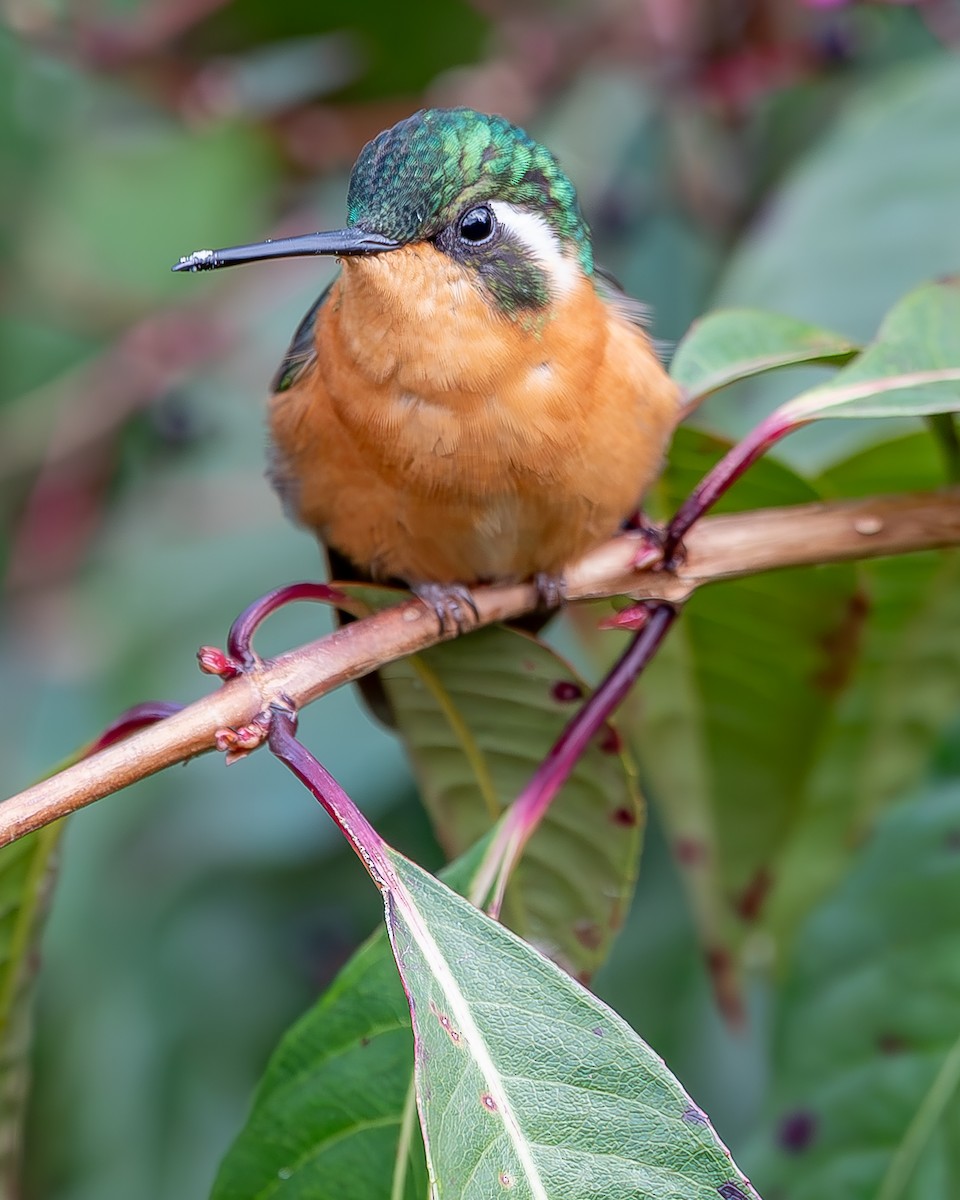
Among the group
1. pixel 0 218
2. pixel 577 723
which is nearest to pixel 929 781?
pixel 577 723

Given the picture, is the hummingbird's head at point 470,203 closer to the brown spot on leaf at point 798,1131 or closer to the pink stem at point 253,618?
the pink stem at point 253,618

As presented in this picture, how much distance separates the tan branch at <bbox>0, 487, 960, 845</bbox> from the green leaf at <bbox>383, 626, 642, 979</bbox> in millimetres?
84

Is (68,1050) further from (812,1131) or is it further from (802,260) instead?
(802,260)

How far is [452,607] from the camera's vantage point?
1666 mm

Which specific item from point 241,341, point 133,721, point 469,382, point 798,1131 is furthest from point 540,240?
point 241,341

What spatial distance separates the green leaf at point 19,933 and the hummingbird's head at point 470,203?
2.30 ft

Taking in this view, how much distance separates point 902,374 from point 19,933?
3.62 feet

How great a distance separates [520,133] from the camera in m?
1.89

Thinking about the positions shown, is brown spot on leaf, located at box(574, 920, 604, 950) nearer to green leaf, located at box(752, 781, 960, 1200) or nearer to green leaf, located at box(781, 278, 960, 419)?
green leaf, located at box(752, 781, 960, 1200)

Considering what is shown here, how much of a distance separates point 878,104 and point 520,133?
3.65 ft

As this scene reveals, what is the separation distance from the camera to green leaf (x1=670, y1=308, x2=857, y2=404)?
1665 millimetres

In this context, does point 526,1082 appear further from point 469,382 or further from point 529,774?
point 469,382

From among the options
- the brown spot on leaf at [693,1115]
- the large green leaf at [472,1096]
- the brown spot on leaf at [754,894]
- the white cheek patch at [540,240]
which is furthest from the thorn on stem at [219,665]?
the brown spot on leaf at [754,894]

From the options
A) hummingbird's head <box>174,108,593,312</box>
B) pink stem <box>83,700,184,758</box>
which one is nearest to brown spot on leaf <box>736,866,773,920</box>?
hummingbird's head <box>174,108,593,312</box>
